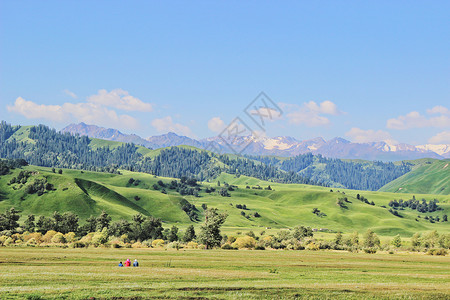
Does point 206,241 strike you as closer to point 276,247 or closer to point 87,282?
point 276,247

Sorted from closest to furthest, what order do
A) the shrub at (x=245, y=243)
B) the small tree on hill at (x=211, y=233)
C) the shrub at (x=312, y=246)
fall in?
the small tree on hill at (x=211, y=233) → the shrub at (x=245, y=243) → the shrub at (x=312, y=246)

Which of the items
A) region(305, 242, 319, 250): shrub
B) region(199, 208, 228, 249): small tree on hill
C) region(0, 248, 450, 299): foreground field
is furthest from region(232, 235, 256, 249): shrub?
region(0, 248, 450, 299): foreground field

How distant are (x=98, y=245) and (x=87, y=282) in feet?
250

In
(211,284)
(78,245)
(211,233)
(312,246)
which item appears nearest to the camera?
(211,284)

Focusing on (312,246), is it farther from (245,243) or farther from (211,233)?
(211,233)

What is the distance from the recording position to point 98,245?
11575 centimetres

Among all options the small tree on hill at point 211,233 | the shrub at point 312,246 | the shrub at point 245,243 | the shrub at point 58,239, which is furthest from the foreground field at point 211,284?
the shrub at point 58,239

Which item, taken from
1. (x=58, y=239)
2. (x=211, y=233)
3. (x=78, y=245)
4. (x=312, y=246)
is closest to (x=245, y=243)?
(x=211, y=233)

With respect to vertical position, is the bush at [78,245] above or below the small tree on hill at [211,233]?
below

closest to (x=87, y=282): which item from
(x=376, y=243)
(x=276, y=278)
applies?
(x=276, y=278)

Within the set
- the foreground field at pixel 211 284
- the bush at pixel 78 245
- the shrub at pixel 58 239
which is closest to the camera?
the foreground field at pixel 211 284

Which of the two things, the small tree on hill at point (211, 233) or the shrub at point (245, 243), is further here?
the shrub at point (245, 243)

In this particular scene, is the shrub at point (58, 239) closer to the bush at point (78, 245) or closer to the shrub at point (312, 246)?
the bush at point (78, 245)

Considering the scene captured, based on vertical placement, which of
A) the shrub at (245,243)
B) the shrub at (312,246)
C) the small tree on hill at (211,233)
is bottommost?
the shrub at (312,246)
